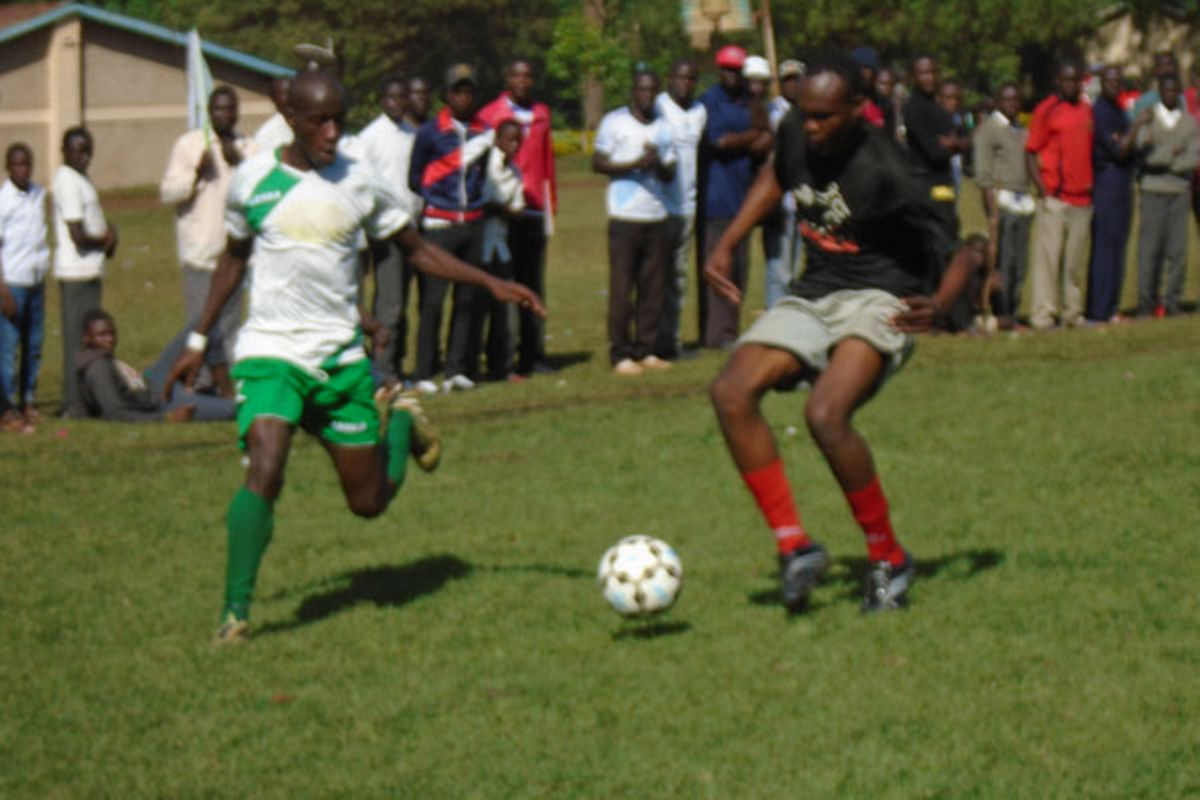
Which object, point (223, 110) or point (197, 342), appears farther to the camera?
point (223, 110)

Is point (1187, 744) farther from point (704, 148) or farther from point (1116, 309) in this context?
point (1116, 309)

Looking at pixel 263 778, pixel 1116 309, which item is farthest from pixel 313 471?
pixel 1116 309

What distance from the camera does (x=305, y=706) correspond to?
7012mm

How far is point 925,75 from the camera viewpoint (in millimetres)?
16844

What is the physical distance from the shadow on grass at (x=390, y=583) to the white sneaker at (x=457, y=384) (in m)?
6.13

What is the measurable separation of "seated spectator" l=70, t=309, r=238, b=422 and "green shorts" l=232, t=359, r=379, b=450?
6.84m

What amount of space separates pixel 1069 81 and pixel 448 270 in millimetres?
11030

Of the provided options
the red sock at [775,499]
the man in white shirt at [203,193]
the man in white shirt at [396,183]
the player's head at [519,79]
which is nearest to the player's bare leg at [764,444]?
the red sock at [775,499]

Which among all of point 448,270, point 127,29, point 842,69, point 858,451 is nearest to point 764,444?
point 858,451

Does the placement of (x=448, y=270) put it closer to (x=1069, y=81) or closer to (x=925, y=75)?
(x=925, y=75)

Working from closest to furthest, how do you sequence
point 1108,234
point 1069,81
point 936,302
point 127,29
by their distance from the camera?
point 936,302 → point 1069,81 → point 1108,234 → point 127,29

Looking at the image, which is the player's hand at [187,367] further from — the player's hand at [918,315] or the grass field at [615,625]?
the player's hand at [918,315]

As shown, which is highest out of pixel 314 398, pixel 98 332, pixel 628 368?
pixel 314 398

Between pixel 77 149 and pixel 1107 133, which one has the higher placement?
pixel 1107 133
